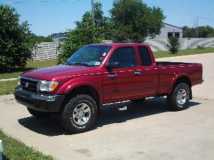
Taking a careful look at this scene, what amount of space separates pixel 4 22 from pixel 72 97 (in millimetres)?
16730

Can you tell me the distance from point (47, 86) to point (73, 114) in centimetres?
79

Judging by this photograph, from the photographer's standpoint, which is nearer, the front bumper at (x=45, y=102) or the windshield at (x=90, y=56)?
the front bumper at (x=45, y=102)

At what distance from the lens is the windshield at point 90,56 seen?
29.6 feet

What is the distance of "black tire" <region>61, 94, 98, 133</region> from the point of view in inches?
321

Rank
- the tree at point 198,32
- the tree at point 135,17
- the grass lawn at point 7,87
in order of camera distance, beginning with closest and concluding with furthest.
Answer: the grass lawn at point 7,87, the tree at point 135,17, the tree at point 198,32

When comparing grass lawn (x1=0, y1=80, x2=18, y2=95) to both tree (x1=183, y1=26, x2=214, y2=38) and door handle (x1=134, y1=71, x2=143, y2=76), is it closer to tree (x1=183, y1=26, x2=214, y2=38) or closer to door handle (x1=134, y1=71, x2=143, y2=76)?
door handle (x1=134, y1=71, x2=143, y2=76)

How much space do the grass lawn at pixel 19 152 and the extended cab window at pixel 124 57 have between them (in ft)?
9.49

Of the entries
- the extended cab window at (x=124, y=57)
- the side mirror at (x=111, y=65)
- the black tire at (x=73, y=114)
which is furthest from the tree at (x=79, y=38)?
the black tire at (x=73, y=114)

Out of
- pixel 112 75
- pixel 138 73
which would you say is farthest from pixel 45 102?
pixel 138 73

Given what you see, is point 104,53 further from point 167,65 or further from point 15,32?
point 15,32

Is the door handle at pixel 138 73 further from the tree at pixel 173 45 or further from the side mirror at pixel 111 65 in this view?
the tree at pixel 173 45

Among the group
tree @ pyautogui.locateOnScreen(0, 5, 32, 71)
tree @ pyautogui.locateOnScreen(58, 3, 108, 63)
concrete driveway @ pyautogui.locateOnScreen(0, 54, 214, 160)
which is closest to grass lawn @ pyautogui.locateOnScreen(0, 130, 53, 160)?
concrete driveway @ pyautogui.locateOnScreen(0, 54, 214, 160)

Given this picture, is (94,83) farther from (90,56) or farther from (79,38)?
(79,38)

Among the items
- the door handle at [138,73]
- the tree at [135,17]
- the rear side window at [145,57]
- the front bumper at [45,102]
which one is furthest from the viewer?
the tree at [135,17]
